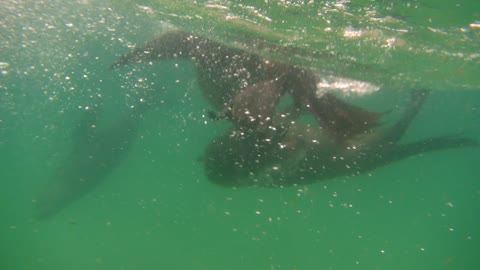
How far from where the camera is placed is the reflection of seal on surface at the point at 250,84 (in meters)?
7.05

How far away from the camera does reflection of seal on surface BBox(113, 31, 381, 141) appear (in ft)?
23.1

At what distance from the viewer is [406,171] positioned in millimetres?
36938

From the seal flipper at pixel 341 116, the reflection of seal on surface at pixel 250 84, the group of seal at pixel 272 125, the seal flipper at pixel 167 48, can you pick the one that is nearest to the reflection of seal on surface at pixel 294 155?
the group of seal at pixel 272 125

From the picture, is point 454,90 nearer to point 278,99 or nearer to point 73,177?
point 278,99

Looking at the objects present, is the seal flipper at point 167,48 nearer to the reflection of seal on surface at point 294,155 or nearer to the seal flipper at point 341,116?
the reflection of seal on surface at point 294,155

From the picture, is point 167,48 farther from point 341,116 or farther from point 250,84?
point 341,116

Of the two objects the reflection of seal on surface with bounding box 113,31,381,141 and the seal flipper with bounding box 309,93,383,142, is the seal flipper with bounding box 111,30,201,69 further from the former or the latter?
the seal flipper with bounding box 309,93,383,142

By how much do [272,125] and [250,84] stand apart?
1179 millimetres

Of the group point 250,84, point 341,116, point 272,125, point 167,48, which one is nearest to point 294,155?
point 272,125

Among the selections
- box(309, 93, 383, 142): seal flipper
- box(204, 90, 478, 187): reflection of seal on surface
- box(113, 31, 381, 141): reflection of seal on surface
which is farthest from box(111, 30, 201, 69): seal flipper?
box(309, 93, 383, 142): seal flipper

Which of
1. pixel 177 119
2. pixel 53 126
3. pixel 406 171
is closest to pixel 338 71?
pixel 177 119

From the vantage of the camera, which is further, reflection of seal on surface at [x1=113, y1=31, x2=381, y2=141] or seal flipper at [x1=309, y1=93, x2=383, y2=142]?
seal flipper at [x1=309, y1=93, x2=383, y2=142]

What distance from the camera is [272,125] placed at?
25.3 feet

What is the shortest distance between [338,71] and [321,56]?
6.27 feet
